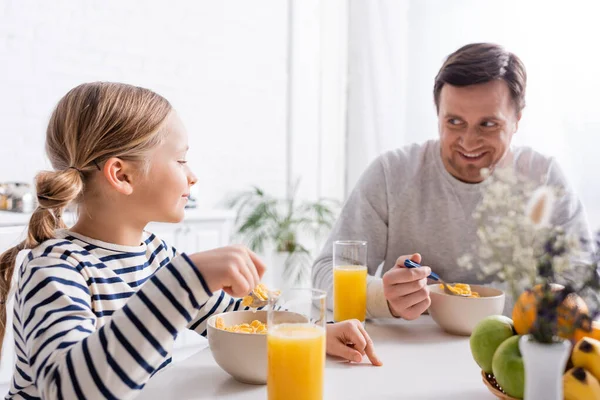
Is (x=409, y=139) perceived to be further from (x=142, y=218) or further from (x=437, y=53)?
(x=142, y=218)

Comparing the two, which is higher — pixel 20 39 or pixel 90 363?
pixel 20 39

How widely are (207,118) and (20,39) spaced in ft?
3.88

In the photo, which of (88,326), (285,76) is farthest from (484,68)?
(285,76)

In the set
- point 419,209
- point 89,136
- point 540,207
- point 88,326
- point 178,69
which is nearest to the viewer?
point 540,207

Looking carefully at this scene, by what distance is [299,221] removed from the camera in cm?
371

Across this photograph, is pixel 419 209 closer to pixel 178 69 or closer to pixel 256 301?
pixel 256 301

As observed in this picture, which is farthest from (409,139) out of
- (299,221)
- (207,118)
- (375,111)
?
(207,118)

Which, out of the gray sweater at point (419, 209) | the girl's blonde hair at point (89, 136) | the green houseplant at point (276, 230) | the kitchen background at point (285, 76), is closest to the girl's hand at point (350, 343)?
the girl's blonde hair at point (89, 136)

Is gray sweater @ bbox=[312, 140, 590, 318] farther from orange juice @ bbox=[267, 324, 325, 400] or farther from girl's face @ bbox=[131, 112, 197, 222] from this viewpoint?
orange juice @ bbox=[267, 324, 325, 400]

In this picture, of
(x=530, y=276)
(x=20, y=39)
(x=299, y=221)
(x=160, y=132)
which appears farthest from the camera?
(x=299, y=221)

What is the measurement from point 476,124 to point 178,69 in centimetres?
227

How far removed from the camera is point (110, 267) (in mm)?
1104

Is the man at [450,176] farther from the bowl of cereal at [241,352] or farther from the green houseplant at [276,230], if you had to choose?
the green houseplant at [276,230]

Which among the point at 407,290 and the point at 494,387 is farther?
the point at 407,290
